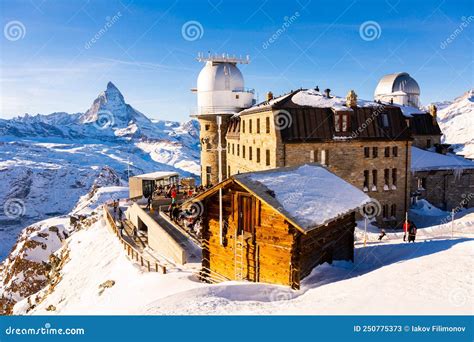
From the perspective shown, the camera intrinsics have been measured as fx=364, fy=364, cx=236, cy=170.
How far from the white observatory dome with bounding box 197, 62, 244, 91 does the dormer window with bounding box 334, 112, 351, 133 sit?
16.8 m

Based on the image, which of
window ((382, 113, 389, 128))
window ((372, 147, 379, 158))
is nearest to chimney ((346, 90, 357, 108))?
window ((382, 113, 389, 128))

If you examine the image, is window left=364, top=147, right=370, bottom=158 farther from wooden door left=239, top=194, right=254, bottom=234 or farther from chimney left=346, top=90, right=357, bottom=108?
wooden door left=239, top=194, right=254, bottom=234

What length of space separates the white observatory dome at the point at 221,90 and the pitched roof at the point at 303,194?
24689 mm

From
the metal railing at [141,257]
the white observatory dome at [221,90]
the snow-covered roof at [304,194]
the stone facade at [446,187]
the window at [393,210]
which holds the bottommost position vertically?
the metal railing at [141,257]

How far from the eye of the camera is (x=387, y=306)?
30.0ft

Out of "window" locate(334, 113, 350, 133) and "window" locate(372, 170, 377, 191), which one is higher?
"window" locate(334, 113, 350, 133)

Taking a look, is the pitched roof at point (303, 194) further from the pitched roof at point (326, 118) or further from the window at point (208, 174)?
the window at point (208, 174)

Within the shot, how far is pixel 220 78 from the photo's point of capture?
40.8m

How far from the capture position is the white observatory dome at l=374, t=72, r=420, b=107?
50094 mm

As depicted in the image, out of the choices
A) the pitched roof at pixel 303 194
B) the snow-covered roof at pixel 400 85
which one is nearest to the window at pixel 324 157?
the pitched roof at pixel 303 194

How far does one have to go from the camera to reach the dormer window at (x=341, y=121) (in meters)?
27.1

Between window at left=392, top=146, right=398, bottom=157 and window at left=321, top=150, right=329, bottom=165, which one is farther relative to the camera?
window at left=392, top=146, right=398, bottom=157

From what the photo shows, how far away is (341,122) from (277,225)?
1595 centimetres

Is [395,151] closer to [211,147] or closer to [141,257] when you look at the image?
[211,147]
